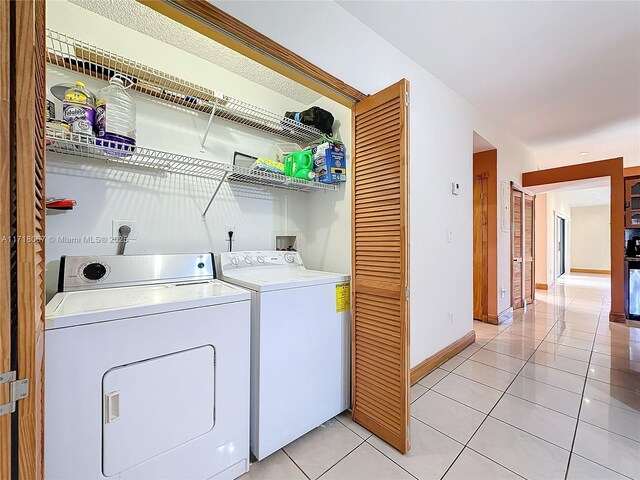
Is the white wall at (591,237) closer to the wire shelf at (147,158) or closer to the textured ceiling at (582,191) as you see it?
the textured ceiling at (582,191)

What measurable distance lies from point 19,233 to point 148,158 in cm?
101

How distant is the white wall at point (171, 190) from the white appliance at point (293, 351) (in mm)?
349

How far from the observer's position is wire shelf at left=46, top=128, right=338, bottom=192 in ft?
3.93

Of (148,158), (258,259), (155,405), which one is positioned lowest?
(155,405)

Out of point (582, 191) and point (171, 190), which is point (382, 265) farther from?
point (582, 191)

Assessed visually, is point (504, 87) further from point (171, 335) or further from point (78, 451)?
point (78, 451)

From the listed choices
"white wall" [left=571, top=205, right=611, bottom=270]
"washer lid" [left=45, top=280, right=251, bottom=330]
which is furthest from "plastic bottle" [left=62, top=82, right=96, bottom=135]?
"white wall" [left=571, top=205, right=611, bottom=270]

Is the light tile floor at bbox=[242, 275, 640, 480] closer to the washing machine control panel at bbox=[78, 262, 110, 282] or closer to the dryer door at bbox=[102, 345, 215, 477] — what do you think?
the dryer door at bbox=[102, 345, 215, 477]

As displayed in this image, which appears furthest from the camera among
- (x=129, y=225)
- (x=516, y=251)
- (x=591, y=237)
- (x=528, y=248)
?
(x=591, y=237)

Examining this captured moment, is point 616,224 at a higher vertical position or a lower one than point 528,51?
lower

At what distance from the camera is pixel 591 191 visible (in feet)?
24.5

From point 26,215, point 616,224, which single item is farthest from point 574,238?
point 26,215

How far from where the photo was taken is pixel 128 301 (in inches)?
43.0

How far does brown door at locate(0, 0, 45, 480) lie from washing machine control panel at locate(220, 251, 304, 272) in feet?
3.46
